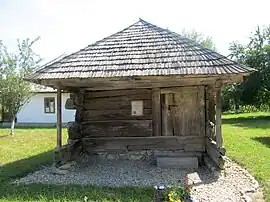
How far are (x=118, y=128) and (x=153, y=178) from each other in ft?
8.02

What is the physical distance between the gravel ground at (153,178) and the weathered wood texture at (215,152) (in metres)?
0.28

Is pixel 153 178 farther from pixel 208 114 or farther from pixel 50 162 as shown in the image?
pixel 50 162

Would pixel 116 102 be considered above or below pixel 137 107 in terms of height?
above

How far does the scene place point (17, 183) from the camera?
7.61 metres

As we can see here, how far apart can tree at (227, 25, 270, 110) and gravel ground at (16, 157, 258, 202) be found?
1832 cm

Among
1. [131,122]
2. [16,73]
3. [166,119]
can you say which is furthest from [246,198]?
[16,73]

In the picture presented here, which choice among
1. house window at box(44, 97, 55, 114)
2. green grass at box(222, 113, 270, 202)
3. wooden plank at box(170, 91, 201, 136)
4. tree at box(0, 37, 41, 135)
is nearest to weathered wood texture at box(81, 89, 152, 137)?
wooden plank at box(170, 91, 201, 136)

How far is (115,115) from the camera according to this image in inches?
391

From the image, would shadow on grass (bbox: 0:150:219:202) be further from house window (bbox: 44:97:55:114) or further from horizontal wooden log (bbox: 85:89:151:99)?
house window (bbox: 44:97:55:114)

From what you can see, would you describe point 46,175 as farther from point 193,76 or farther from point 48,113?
point 48,113

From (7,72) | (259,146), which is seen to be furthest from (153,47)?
(7,72)

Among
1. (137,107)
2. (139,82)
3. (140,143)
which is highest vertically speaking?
(139,82)

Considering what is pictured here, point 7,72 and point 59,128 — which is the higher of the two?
point 7,72

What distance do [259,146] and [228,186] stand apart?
6.25 m
